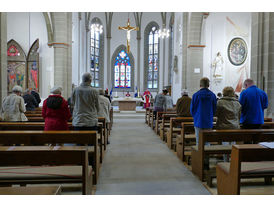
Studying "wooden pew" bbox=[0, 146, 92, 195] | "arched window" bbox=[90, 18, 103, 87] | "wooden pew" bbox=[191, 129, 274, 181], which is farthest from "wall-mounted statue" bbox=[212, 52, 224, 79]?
"arched window" bbox=[90, 18, 103, 87]

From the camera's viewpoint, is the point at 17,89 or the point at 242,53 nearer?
the point at 17,89

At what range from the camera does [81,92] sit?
13.9ft

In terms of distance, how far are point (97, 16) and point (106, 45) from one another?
2617 millimetres

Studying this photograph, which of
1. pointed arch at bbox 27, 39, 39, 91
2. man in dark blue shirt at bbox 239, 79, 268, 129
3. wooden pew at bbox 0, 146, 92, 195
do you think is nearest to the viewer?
wooden pew at bbox 0, 146, 92, 195

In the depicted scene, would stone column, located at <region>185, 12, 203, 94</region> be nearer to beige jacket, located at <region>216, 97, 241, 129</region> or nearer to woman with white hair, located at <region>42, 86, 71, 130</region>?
beige jacket, located at <region>216, 97, 241, 129</region>

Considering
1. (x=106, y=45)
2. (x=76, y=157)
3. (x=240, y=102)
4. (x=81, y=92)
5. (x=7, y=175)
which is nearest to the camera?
(x=76, y=157)

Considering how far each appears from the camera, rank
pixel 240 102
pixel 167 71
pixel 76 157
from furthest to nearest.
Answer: pixel 167 71
pixel 240 102
pixel 76 157

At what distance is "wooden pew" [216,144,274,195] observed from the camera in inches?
95.0

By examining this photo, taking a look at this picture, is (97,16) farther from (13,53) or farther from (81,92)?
(81,92)

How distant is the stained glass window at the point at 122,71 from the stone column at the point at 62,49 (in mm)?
12064

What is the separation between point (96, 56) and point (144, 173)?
2000cm

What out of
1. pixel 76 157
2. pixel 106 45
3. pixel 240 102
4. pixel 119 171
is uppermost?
pixel 106 45

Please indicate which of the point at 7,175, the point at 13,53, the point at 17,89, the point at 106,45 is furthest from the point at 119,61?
the point at 7,175

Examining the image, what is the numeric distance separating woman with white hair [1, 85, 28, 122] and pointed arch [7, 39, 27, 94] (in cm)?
805
